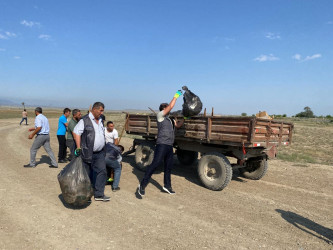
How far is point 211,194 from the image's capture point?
554 centimetres

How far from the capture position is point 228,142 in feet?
18.2

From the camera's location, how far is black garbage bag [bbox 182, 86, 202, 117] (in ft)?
19.4

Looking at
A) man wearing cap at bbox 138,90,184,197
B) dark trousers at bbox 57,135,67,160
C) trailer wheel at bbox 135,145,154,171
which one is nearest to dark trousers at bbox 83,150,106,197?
man wearing cap at bbox 138,90,184,197

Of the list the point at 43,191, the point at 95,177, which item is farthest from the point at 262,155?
the point at 43,191

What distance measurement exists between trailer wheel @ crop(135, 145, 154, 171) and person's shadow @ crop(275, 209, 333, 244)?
3.75m

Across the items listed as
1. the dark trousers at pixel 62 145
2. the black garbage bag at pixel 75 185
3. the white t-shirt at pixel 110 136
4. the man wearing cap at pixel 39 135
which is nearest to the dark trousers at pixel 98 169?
the black garbage bag at pixel 75 185

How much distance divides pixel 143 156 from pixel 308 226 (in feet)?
15.1

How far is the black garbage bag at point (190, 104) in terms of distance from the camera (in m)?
5.93

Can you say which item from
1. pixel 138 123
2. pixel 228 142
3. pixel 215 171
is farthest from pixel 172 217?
pixel 138 123

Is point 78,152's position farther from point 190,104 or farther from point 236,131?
point 236,131

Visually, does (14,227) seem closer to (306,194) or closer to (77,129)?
(77,129)

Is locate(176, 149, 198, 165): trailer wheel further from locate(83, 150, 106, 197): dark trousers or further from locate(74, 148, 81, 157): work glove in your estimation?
locate(74, 148, 81, 157): work glove

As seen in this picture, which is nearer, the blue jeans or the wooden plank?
the blue jeans

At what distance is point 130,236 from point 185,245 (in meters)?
0.78
